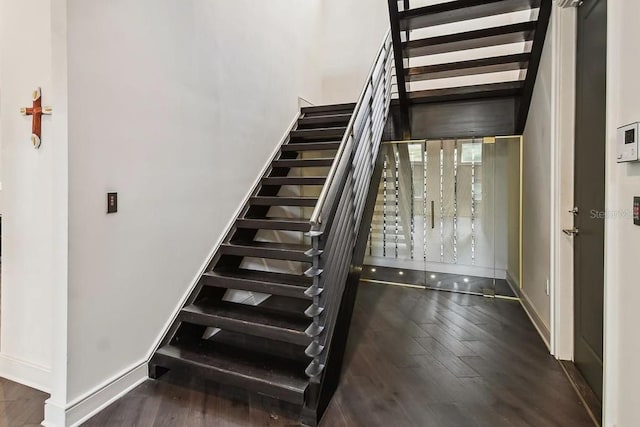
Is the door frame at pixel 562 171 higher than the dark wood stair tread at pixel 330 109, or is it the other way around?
the dark wood stair tread at pixel 330 109

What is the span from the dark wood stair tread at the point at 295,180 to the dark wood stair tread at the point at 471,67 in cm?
149

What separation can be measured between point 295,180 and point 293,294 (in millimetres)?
1322

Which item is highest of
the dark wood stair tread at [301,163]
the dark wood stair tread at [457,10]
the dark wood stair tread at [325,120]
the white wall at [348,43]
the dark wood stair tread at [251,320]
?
the white wall at [348,43]

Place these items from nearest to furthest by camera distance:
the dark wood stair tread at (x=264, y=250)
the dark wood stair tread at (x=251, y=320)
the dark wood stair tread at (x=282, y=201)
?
1. the dark wood stair tread at (x=251, y=320)
2. the dark wood stair tread at (x=264, y=250)
3. the dark wood stair tread at (x=282, y=201)

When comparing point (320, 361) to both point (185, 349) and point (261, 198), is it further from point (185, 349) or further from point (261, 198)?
point (261, 198)

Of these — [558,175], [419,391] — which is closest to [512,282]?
[558,175]

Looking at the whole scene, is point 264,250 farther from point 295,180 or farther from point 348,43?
point 348,43

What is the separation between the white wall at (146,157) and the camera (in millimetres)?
1965

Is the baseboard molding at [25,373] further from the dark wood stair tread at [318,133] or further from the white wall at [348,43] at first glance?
the white wall at [348,43]

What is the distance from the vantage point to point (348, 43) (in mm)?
5340

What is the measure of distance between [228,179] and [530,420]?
8.92ft

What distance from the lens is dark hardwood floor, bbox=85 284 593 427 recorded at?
1.95 meters

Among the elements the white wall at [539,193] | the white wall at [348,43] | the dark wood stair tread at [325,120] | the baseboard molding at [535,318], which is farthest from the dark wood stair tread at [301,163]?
the baseboard molding at [535,318]

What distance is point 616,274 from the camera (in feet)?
5.36
